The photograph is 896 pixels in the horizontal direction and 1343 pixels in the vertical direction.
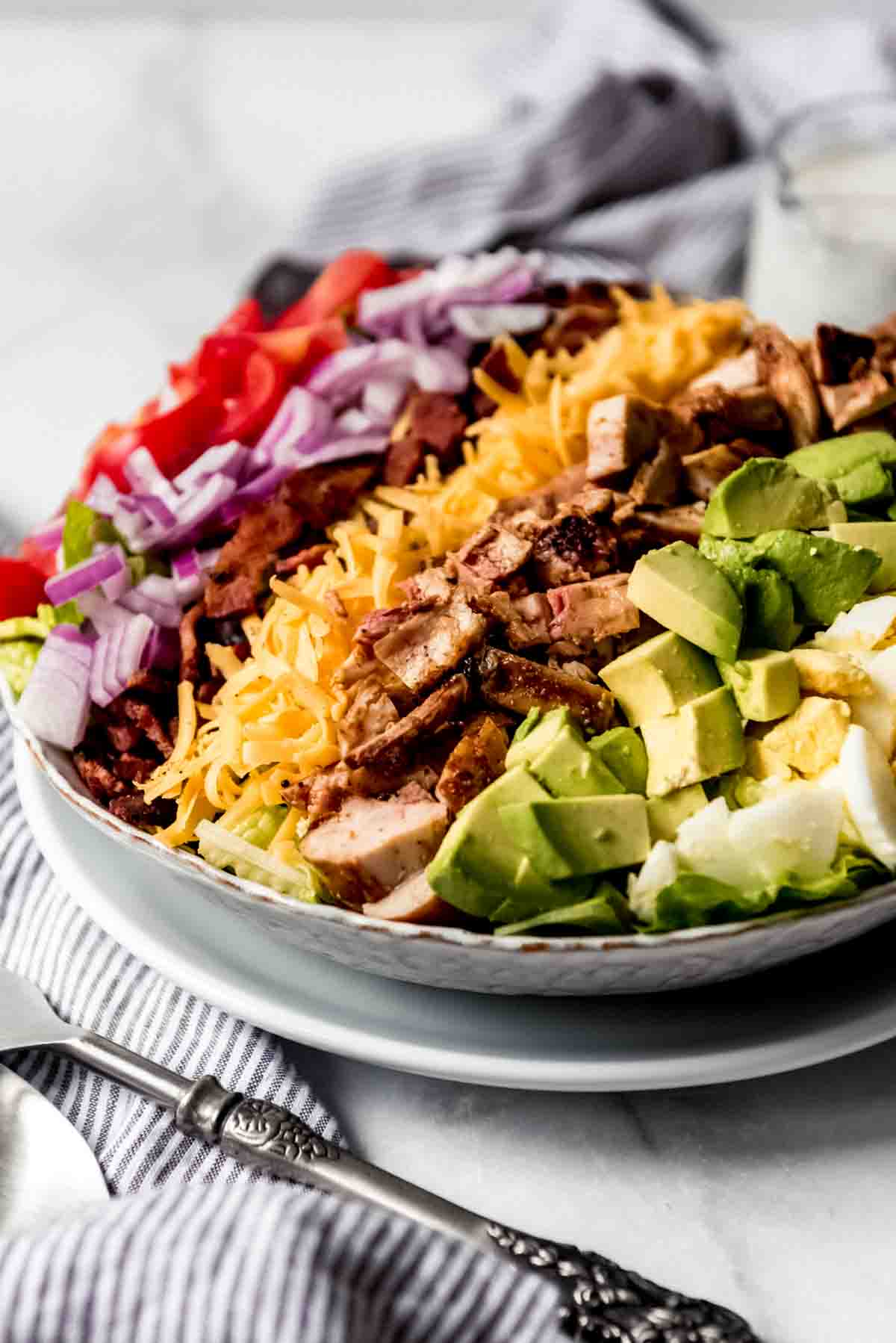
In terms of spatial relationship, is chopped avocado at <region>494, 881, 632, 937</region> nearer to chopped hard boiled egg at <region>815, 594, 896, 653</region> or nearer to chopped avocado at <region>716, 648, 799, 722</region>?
chopped avocado at <region>716, 648, 799, 722</region>

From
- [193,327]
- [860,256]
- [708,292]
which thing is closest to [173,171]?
[193,327]

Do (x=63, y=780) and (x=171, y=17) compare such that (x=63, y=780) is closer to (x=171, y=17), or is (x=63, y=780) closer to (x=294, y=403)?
(x=294, y=403)

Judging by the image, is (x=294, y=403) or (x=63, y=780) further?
(x=294, y=403)

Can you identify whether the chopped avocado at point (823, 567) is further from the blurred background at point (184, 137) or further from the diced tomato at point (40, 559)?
the blurred background at point (184, 137)

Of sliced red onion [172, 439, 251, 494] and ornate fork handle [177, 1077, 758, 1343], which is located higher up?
sliced red onion [172, 439, 251, 494]

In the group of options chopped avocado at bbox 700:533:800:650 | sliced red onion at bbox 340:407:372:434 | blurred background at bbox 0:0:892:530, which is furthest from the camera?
blurred background at bbox 0:0:892:530

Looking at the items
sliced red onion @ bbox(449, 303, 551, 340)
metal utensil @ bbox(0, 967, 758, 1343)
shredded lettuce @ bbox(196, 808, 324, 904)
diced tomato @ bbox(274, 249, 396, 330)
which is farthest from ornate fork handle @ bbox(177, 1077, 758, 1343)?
diced tomato @ bbox(274, 249, 396, 330)
